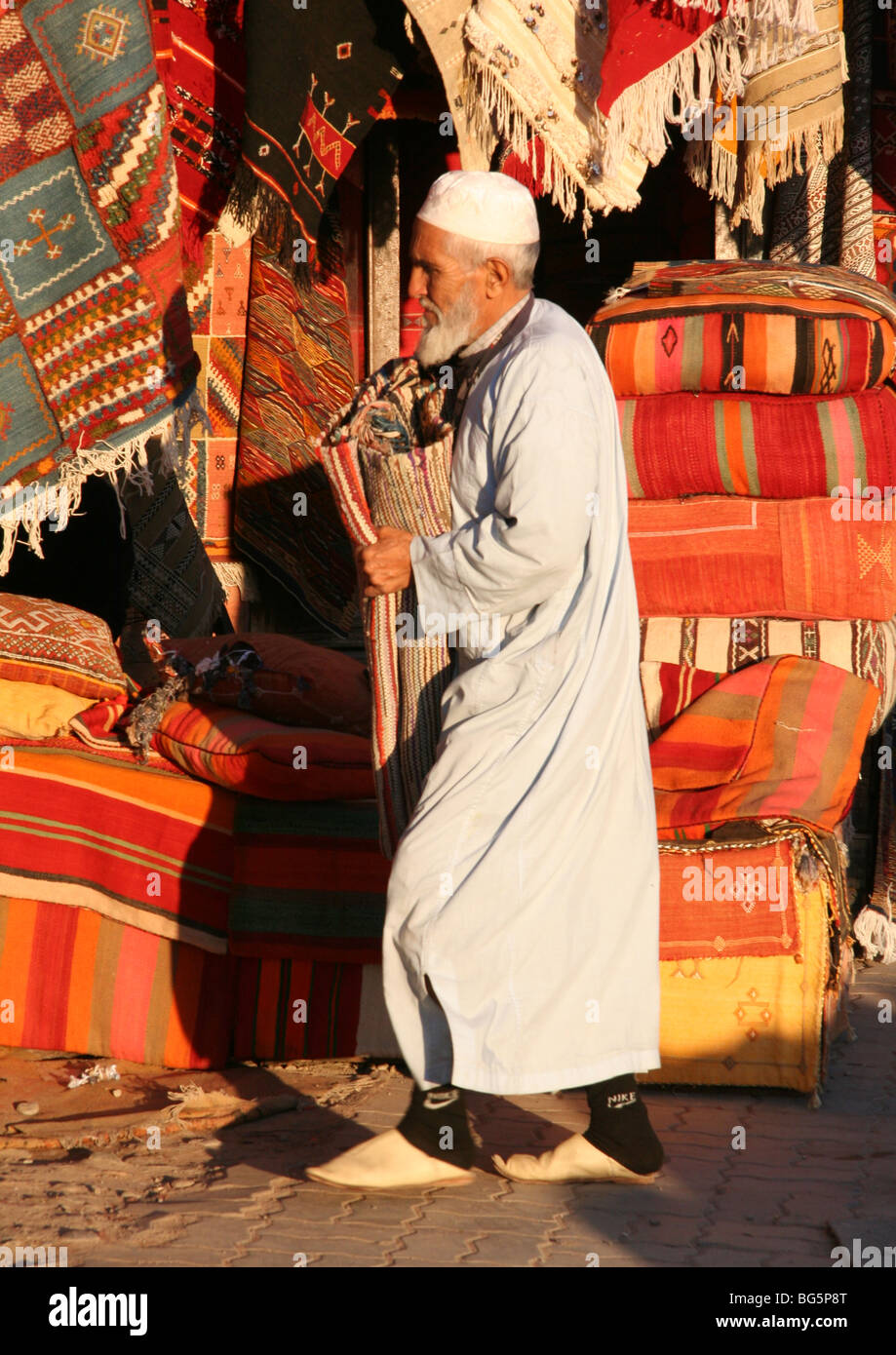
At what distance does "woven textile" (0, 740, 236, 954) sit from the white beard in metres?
1.39

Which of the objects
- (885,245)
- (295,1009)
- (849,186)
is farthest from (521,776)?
(885,245)

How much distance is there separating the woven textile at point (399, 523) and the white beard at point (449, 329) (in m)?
0.11

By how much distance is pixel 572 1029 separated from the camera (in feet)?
8.59

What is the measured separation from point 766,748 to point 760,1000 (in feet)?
2.30

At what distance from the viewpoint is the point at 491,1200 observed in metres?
2.68

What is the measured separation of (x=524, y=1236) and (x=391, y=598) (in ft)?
3.87

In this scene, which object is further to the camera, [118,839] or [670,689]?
[670,689]

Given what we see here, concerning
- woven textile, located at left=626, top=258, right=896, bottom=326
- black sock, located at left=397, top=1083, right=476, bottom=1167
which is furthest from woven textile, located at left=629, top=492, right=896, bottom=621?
black sock, located at left=397, top=1083, right=476, bottom=1167

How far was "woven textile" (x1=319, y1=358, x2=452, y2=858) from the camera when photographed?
2844 millimetres

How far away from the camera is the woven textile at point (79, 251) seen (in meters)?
3.82

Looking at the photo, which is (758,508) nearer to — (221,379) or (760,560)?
(760,560)

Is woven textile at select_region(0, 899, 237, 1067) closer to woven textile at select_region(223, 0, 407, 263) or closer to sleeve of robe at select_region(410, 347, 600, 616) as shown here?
sleeve of robe at select_region(410, 347, 600, 616)

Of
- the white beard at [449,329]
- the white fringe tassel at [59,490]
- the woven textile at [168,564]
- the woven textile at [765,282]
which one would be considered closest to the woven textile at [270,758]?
the white fringe tassel at [59,490]

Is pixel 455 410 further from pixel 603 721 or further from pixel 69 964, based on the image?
pixel 69 964
